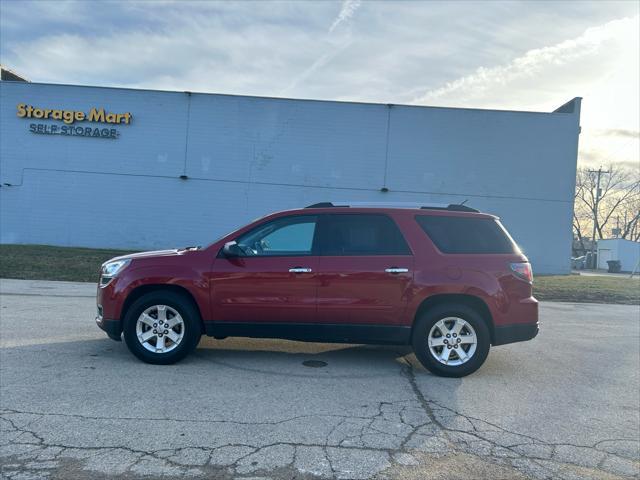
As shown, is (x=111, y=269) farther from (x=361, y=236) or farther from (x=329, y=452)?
(x=329, y=452)

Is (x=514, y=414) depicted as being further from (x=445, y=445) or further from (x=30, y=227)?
(x=30, y=227)

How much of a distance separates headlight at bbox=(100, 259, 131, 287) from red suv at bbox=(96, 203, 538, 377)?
2cm

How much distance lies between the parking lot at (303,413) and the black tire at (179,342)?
17cm

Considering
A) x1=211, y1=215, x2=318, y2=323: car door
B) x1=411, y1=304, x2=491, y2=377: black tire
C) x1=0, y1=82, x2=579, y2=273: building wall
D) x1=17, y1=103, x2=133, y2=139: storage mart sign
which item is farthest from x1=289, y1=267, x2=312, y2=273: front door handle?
A: x1=17, y1=103, x2=133, y2=139: storage mart sign

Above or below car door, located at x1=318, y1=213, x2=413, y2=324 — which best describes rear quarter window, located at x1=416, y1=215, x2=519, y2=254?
above

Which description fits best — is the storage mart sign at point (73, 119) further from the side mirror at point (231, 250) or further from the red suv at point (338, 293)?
the side mirror at point (231, 250)

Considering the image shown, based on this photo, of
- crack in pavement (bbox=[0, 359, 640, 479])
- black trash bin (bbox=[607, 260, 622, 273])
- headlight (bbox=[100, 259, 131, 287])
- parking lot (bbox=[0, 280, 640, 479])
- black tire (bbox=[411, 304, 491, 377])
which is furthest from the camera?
black trash bin (bbox=[607, 260, 622, 273])

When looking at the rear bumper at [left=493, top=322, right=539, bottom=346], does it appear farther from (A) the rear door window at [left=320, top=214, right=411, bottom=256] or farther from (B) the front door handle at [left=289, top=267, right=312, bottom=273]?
(B) the front door handle at [left=289, top=267, right=312, bottom=273]

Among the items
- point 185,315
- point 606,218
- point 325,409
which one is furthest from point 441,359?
point 606,218

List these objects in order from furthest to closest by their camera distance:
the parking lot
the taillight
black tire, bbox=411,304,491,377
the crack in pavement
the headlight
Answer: the headlight → the taillight → black tire, bbox=411,304,491,377 → the parking lot → the crack in pavement

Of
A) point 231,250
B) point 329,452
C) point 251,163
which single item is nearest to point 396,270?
point 231,250

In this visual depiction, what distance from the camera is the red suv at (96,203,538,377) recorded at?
19.5ft

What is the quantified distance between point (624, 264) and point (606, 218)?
20.2m

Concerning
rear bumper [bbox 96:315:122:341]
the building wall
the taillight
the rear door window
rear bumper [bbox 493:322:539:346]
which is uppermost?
the building wall
